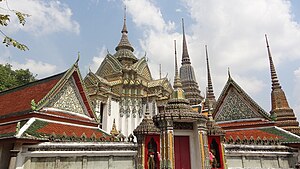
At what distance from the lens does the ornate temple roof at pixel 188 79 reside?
1510 inches

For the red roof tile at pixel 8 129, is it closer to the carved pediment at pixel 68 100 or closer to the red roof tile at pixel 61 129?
the red roof tile at pixel 61 129

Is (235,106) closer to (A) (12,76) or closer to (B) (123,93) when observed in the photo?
(B) (123,93)

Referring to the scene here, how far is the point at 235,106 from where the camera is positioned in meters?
15.7

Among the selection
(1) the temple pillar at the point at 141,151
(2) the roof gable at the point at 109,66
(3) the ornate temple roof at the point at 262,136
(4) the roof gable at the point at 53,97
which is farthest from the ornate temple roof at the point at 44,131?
(2) the roof gable at the point at 109,66

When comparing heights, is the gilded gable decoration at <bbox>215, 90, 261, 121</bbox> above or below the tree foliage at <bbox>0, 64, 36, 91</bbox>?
below

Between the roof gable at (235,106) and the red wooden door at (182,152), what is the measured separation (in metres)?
7.48

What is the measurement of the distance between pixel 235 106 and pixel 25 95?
497 inches

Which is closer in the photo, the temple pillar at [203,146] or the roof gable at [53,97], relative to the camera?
the temple pillar at [203,146]

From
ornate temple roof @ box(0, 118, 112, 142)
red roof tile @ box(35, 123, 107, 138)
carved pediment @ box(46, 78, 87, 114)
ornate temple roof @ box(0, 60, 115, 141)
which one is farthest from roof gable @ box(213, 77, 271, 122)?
carved pediment @ box(46, 78, 87, 114)

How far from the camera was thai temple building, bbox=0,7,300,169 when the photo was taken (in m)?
8.58

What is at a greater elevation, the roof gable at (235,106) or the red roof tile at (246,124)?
the roof gable at (235,106)

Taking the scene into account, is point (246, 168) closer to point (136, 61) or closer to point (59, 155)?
point (59, 155)

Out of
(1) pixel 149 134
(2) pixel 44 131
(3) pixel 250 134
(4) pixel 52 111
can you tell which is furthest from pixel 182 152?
(4) pixel 52 111

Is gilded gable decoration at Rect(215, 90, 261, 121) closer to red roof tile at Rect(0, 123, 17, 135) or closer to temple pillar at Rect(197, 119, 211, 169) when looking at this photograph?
temple pillar at Rect(197, 119, 211, 169)
